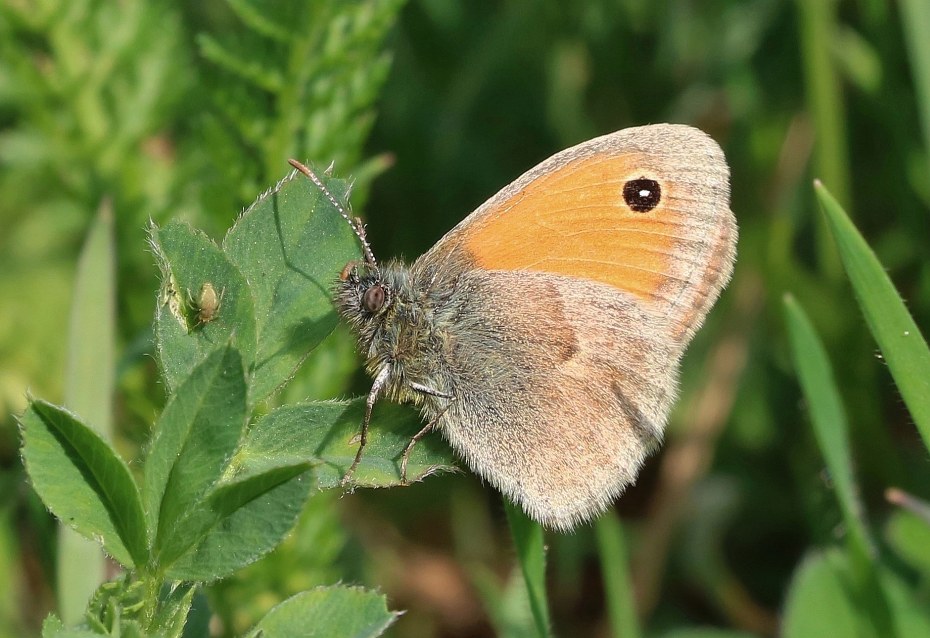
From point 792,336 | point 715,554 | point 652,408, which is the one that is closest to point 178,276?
point 652,408

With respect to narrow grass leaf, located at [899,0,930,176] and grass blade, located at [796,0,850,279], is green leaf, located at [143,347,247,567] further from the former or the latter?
grass blade, located at [796,0,850,279]

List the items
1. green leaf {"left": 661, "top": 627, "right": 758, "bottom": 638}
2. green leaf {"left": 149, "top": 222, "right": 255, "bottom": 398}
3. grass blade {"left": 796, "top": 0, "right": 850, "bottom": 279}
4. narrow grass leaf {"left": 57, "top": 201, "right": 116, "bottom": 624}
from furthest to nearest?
grass blade {"left": 796, "top": 0, "right": 850, "bottom": 279} < green leaf {"left": 661, "top": 627, "right": 758, "bottom": 638} < narrow grass leaf {"left": 57, "top": 201, "right": 116, "bottom": 624} < green leaf {"left": 149, "top": 222, "right": 255, "bottom": 398}

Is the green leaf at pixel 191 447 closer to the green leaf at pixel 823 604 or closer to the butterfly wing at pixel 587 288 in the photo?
the butterfly wing at pixel 587 288

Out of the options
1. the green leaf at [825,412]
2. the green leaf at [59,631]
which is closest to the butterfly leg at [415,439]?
the green leaf at [59,631]

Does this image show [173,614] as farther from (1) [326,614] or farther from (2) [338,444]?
(2) [338,444]

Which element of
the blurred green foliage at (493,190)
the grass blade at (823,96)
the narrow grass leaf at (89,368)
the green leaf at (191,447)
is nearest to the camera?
the green leaf at (191,447)

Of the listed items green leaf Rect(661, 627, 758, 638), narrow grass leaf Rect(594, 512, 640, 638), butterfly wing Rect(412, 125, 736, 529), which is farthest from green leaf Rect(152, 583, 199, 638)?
green leaf Rect(661, 627, 758, 638)
